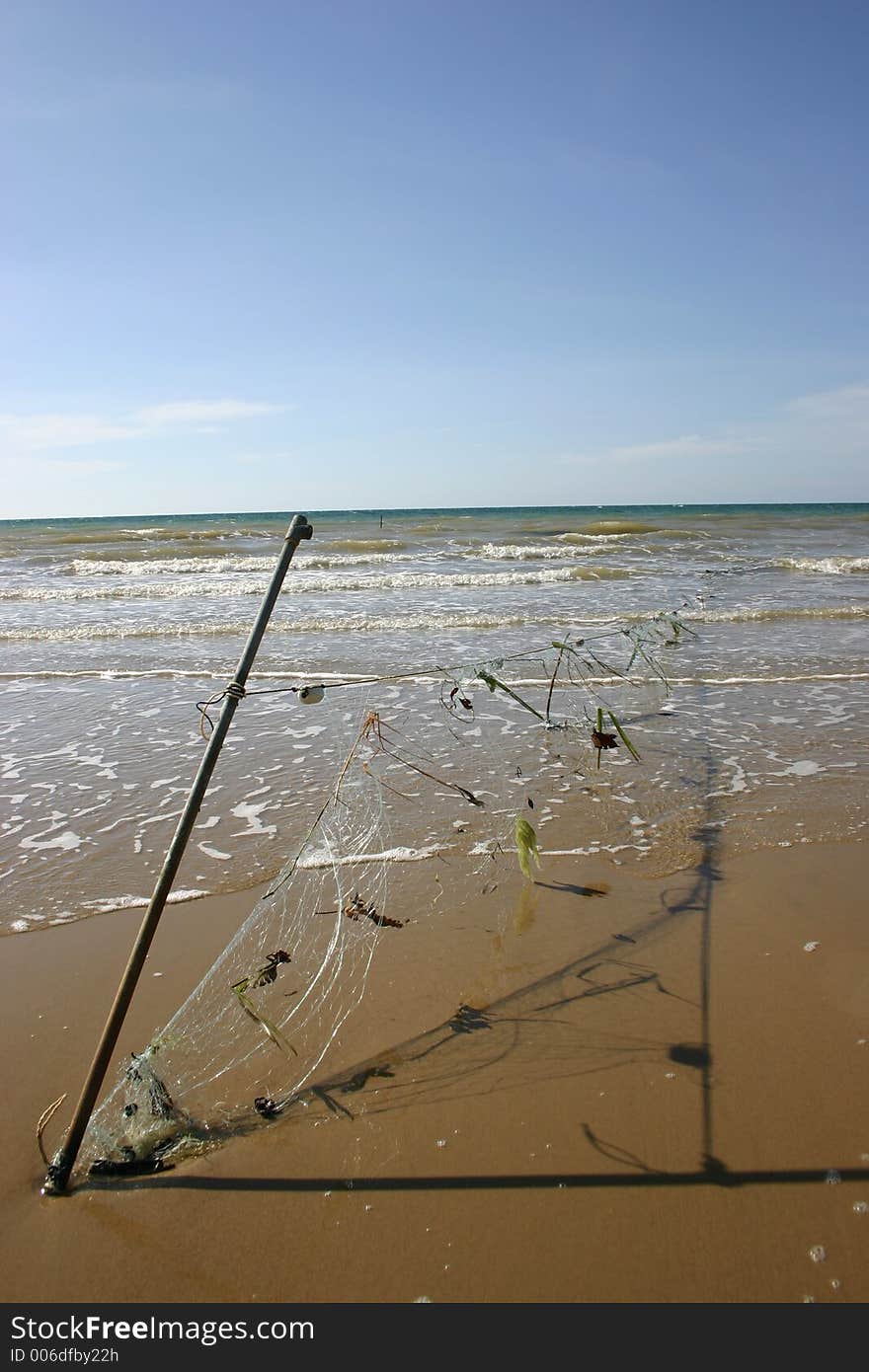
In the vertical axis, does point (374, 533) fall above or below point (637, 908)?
above

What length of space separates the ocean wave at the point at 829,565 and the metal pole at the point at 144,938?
18.0m

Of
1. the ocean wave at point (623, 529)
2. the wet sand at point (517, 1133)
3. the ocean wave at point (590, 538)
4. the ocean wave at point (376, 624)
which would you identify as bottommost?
the wet sand at point (517, 1133)

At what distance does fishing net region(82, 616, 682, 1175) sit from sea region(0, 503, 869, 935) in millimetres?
48

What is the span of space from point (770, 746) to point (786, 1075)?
3.70m

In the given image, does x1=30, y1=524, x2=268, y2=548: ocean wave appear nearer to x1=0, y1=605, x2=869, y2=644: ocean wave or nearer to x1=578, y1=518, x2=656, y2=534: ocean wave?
x1=578, y1=518, x2=656, y2=534: ocean wave

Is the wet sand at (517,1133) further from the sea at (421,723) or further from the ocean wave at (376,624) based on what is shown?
the ocean wave at (376,624)

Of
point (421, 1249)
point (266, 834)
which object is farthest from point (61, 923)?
point (421, 1249)

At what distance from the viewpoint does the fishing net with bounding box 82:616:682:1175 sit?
2.46 metres

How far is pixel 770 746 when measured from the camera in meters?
5.86

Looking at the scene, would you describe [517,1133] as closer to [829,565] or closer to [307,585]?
[307,585]

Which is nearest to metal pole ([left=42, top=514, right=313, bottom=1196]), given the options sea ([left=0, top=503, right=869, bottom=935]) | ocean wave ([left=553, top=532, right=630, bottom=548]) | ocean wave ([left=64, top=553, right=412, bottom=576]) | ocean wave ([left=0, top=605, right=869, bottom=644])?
sea ([left=0, top=503, right=869, bottom=935])

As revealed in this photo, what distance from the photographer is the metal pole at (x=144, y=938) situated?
208cm

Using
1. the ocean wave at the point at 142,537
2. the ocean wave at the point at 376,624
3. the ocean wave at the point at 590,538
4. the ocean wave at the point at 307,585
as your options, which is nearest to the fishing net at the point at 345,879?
the ocean wave at the point at 376,624
